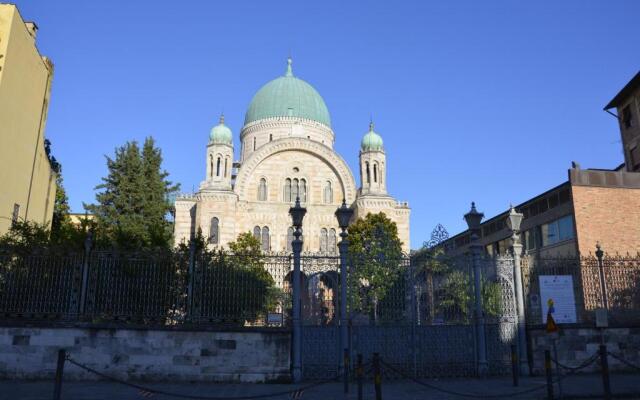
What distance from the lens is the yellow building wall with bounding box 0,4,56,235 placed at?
60.3 ft

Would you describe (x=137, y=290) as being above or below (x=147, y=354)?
above

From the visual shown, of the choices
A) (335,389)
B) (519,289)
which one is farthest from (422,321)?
(335,389)

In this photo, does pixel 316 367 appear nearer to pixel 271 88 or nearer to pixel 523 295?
pixel 523 295

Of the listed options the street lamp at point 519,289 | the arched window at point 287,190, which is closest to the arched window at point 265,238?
the arched window at point 287,190

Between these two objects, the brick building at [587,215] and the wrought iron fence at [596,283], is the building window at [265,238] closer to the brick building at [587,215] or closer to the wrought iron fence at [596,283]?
the brick building at [587,215]

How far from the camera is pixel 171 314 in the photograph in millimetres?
11422

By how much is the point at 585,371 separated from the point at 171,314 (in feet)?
31.6

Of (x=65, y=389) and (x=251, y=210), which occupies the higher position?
(x=251, y=210)

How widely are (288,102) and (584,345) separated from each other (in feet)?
128

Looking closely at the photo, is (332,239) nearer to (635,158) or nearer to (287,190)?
(287,190)

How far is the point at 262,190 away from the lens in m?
40.9

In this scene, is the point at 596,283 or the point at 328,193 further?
the point at 328,193

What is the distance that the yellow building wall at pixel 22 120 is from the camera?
60.3ft

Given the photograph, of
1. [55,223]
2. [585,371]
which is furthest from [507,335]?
[55,223]
